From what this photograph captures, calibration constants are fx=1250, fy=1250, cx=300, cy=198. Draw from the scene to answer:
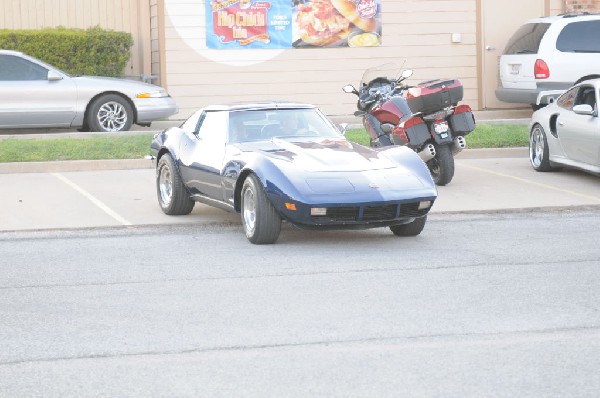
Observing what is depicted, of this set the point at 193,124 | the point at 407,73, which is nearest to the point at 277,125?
the point at 193,124

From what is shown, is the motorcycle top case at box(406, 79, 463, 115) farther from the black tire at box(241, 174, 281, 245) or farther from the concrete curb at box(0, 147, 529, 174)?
the black tire at box(241, 174, 281, 245)

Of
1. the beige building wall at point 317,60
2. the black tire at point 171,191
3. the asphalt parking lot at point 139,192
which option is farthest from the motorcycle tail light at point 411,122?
the beige building wall at point 317,60

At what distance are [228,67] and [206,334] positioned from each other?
53.4ft

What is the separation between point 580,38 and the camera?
Answer: 21.7 metres

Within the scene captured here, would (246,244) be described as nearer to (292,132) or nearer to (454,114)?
(292,132)

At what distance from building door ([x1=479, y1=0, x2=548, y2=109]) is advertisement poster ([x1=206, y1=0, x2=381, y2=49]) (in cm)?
223

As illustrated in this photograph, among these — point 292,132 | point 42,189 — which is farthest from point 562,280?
point 42,189

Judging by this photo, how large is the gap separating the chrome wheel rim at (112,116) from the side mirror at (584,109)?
821cm

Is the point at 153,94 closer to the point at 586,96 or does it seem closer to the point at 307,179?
the point at 586,96

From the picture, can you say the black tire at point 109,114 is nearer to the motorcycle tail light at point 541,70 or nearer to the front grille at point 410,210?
the motorcycle tail light at point 541,70

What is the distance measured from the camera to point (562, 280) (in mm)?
8867

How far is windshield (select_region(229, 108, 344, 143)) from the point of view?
470 inches

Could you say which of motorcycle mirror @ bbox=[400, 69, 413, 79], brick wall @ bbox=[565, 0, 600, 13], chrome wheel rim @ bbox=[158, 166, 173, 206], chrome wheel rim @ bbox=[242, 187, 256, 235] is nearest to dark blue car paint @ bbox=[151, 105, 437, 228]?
chrome wheel rim @ bbox=[242, 187, 256, 235]

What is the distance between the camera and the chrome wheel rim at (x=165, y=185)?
12.8 meters
